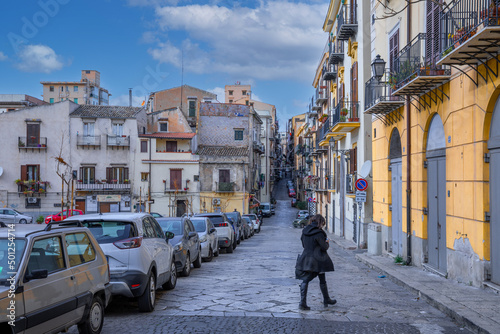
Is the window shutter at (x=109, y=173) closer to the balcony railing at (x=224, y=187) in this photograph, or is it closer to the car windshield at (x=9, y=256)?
the balcony railing at (x=224, y=187)

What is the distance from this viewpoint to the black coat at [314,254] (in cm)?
916

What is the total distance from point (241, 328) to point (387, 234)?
11038mm

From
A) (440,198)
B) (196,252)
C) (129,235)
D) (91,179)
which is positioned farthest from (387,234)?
(91,179)

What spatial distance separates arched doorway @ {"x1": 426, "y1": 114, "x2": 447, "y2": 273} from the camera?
12.8 meters

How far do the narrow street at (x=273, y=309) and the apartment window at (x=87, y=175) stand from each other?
4177 cm

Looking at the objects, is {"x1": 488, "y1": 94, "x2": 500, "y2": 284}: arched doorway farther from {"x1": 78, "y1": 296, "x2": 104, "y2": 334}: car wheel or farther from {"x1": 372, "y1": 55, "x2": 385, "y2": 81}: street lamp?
{"x1": 78, "y1": 296, "x2": 104, "y2": 334}: car wheel

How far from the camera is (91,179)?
5328cm

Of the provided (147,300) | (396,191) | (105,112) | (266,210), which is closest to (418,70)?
(396,191)

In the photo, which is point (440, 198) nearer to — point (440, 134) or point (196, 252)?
point (440, 134)

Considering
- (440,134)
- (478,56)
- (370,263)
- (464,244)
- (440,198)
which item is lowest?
(370,263)

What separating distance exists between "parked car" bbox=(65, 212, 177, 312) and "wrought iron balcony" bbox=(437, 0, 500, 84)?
6.33 m

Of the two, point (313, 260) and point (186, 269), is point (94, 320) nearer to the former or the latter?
point (313, 260)

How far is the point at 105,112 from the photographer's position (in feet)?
180

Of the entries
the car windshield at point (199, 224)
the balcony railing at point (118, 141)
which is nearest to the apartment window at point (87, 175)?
the balcony railing at point (118, 141)
